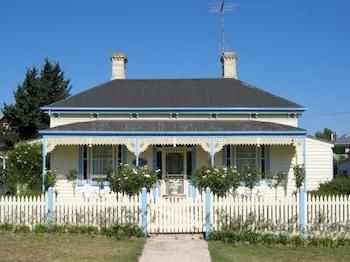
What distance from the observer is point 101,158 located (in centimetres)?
2403

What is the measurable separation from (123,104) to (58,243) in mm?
14218

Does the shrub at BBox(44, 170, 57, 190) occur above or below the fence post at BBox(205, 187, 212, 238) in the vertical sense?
above

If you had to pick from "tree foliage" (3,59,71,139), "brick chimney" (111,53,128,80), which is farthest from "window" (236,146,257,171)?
"tree foliage" (3,59,71,139)

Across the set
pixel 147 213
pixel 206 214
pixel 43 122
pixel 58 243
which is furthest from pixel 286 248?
pixel 43 122

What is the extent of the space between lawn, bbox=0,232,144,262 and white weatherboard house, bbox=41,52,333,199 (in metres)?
10.00

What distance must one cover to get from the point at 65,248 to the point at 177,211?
309cm

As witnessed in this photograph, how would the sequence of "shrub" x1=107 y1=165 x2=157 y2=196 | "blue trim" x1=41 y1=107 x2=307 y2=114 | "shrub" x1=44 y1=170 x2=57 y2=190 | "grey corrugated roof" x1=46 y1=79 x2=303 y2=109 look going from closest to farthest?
"shrub" x1=107 y1=165 x2=157 y2=196, "shrub" x1=44 y1=170 x2=57 y2=190, "blue trim" x1=41 y1=107 x2=307 y2=114, "grey corrugated roof" x1=46 y1=79 x2=303 y2=109

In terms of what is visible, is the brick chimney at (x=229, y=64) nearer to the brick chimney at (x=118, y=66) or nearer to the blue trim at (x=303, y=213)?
the brick chimney at (x=118, y=66)

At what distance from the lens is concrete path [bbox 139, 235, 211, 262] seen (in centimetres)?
1032

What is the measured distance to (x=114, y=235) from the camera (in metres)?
12.9

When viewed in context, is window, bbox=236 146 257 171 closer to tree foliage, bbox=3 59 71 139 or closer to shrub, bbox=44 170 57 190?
shrub, bbox=44 170 57 190

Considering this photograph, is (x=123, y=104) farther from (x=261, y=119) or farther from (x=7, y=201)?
(x=7, y=201)

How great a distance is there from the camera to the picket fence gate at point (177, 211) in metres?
12.7

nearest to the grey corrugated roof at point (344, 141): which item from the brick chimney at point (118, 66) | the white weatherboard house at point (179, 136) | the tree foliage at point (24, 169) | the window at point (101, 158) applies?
the white weatherboard house at point (179, 136)
